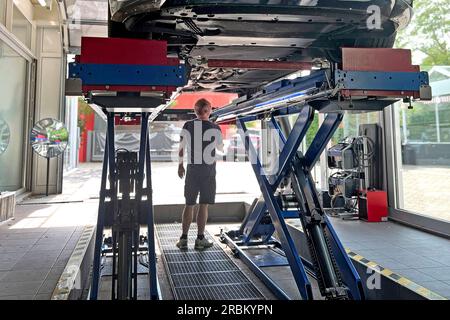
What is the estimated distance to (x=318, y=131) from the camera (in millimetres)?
2693

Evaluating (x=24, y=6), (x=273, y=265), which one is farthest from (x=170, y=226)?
(x=24, y=6)

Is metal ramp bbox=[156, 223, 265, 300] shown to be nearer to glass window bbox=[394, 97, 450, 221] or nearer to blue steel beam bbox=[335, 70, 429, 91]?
blue steel beam bbox=[335, 70, 429, 91]

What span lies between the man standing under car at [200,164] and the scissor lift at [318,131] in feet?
1.19

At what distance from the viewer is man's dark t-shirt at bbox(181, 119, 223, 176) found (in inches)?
144

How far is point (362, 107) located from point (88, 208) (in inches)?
172

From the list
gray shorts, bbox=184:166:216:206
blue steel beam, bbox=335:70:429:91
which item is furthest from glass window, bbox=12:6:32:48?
blue steel beam, bbox=335:70:429:91

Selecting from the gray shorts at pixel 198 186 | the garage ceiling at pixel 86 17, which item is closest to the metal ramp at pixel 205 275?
the gray shorts at pixel 198 186

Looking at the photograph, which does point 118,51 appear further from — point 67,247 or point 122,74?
point 67,247

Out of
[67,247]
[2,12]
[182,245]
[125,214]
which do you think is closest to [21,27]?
[2,12]

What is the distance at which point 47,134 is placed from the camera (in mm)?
6223

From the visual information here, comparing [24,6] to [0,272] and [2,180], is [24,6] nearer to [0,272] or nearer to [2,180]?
Answer: [2,180]

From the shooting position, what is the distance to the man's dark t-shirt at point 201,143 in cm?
365

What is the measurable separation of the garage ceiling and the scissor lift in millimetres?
2834

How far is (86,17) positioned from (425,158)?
17.7 feet
